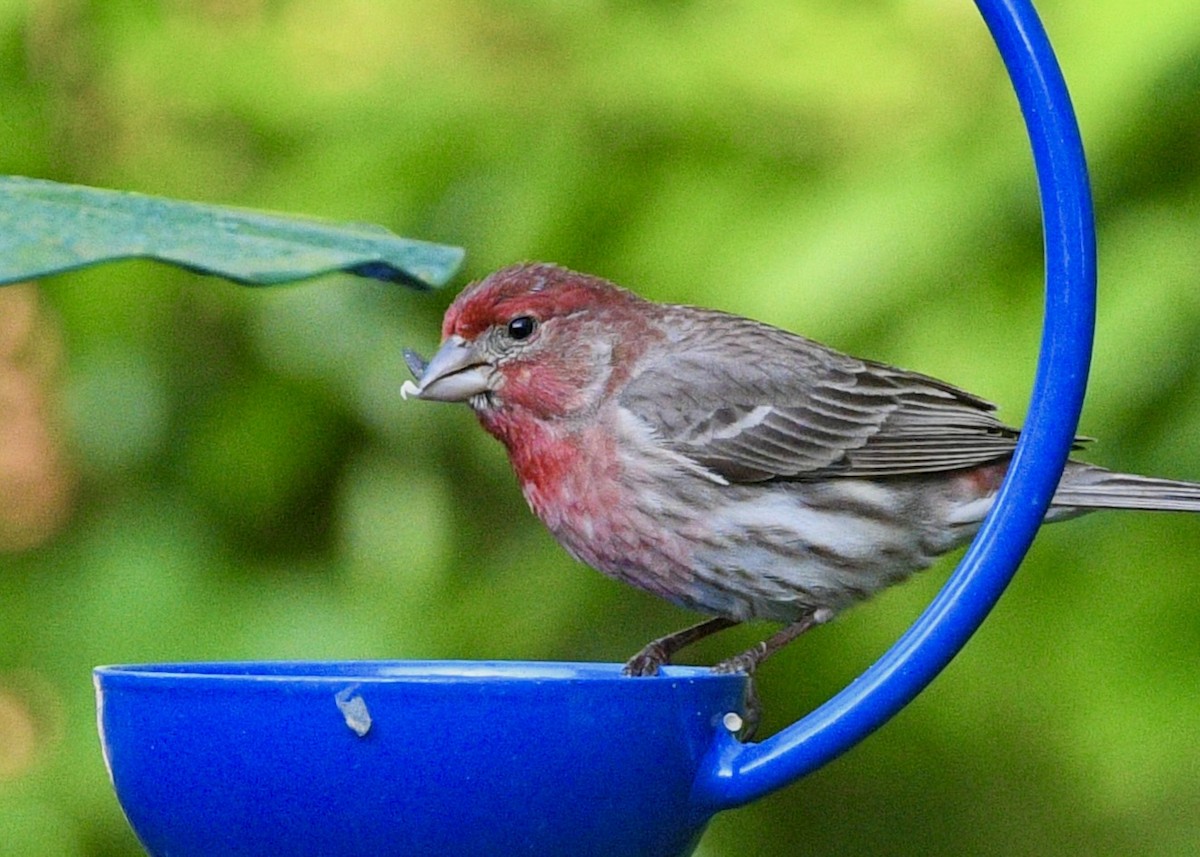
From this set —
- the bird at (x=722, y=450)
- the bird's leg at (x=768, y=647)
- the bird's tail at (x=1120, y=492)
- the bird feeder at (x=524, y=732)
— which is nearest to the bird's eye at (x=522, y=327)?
the bird at (x=722, y=450)

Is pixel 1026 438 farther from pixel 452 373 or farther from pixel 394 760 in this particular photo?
pixel 452 373

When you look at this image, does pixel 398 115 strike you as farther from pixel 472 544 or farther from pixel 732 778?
pixel 732 778

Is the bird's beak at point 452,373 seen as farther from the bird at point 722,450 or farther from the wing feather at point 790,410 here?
the wing feather at point 790,410

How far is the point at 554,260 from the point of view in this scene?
325cm

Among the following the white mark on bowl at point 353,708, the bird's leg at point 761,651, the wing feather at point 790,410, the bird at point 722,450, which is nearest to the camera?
the white mark on bowl at point 353,708

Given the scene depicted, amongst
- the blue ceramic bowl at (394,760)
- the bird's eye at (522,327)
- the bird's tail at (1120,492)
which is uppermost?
the bird's eye at (522,327)

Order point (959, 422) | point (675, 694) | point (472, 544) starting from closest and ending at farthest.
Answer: point (675, 694)
point (959, 422)
point (472, 544)

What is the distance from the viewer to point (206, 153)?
12.0 ft

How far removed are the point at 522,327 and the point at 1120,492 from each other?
0.96 m

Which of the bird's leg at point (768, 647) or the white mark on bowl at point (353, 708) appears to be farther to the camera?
the bird's leg at point (768, 647)

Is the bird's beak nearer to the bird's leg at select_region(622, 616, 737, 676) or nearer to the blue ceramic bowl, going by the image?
the bird's leg at select_region(622, 616, 737, 676)

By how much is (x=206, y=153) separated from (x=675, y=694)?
85.0 inches

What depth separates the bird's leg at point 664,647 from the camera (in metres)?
2.46

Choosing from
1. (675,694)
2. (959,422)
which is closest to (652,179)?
(959,422)
